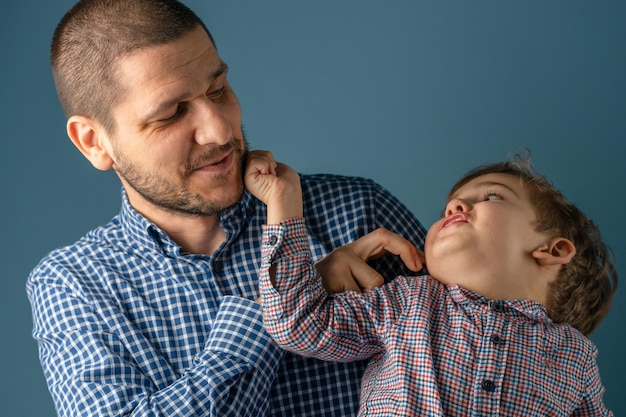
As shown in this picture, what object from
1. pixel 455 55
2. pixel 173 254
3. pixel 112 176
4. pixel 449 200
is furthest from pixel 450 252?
pixel 112 176

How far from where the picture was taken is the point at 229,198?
1987 mm

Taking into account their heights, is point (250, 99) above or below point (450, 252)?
above

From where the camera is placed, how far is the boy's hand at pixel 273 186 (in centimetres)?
187

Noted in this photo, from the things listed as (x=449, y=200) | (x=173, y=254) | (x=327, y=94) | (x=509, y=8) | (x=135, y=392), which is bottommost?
(x=135, y=392)

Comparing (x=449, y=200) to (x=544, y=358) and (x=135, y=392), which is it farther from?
(x=135, y=392)

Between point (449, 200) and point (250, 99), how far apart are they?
3.61 ft

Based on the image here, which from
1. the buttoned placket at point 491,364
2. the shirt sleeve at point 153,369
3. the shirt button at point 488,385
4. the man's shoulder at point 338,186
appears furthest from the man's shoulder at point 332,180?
the shirt button at point 488,385

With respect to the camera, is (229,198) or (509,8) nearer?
(229,198)

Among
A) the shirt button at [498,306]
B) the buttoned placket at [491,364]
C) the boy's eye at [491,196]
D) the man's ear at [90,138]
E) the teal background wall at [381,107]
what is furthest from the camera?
the teal background wall at [381,107]

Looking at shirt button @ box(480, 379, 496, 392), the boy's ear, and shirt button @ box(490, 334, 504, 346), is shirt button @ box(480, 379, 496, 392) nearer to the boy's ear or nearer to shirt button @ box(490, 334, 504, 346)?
shirt button @ box(490, 334, 504, 346)

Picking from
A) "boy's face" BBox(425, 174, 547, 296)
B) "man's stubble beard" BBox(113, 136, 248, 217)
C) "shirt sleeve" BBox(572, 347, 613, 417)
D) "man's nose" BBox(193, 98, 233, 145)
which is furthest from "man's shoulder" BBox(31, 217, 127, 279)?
"shirt sleeve" BBox(572, 347, 613, 417)

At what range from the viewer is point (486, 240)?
1824mm

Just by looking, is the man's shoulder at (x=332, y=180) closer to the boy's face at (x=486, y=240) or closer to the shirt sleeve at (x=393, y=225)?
the shirt sleeve at (x=393, y=225)

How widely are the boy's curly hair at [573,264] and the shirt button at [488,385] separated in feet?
0.88
